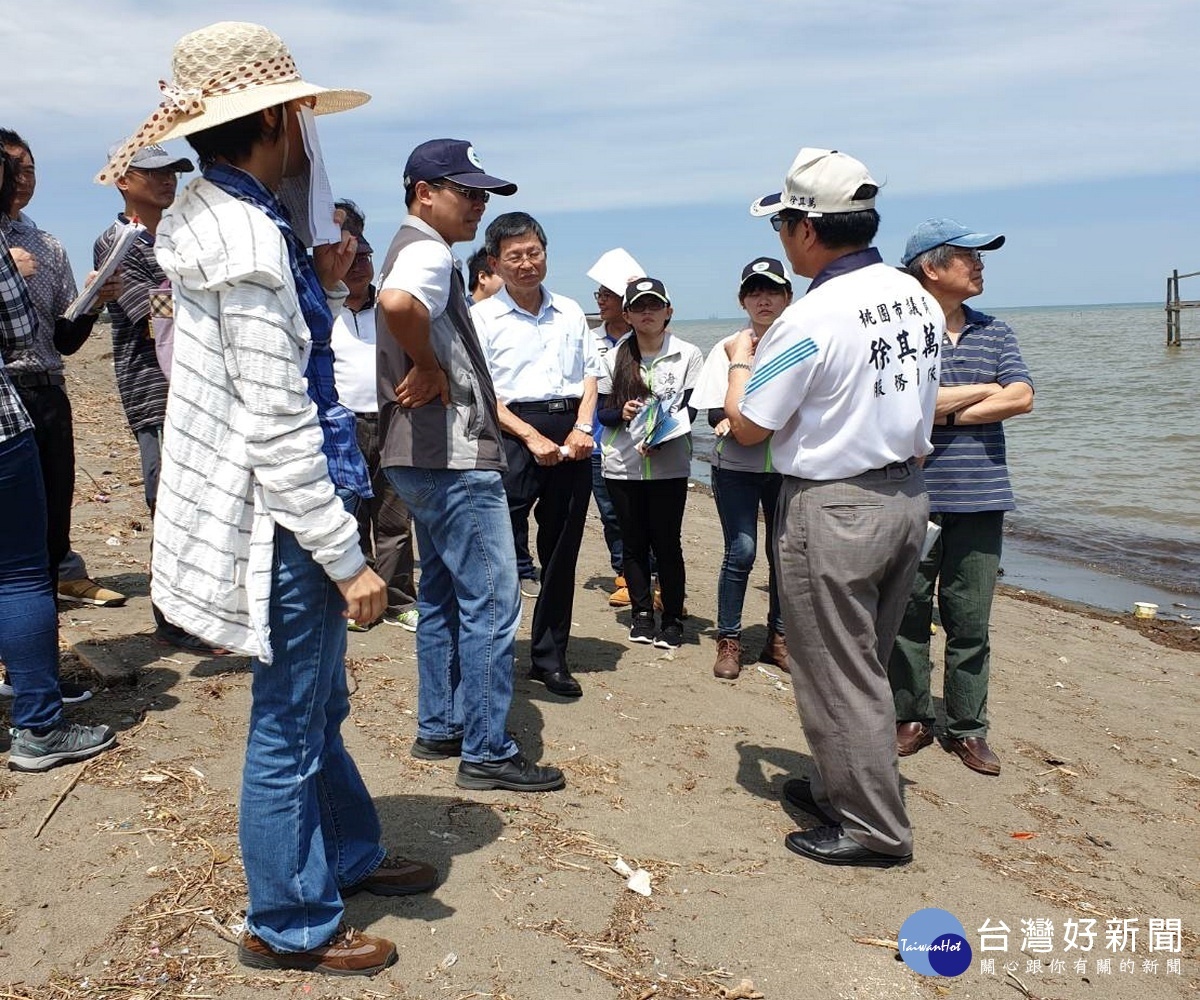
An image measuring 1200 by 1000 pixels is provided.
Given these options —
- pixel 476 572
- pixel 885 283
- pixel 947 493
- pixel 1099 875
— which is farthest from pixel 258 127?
pixel 1099 875

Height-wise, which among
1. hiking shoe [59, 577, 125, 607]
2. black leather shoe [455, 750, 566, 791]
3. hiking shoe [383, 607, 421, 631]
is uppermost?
hiking shoe [59, 577, 125, 607]

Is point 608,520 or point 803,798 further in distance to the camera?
point 608,520

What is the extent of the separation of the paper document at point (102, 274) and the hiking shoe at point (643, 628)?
3343mm

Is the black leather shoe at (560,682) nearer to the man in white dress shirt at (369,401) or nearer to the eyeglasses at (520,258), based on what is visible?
the man in white dress shirt at (369,401)

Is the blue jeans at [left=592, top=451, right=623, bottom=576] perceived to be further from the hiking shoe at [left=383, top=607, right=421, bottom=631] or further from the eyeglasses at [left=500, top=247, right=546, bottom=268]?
the eyeglasses at [left=500, top=247, right=546, bottom=268]

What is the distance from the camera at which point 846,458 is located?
126 inches

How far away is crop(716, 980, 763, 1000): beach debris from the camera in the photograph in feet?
8.64

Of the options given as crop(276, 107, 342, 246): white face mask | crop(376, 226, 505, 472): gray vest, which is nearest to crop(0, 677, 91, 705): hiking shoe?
crop(376, 226, 505, 472): gray vest

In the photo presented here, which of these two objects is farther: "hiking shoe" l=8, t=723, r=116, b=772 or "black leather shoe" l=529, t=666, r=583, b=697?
"black leather shoe" l=529, t=666, r=583, b=697

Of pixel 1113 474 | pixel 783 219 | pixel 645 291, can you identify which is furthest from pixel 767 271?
pixel 1113 474

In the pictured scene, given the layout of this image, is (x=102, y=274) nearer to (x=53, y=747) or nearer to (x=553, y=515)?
(x=53, y=747)

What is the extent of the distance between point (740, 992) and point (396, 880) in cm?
105

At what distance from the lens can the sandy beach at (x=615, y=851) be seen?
2.71 m

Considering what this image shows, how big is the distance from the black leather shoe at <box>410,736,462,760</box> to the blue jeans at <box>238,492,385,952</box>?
1.34m
